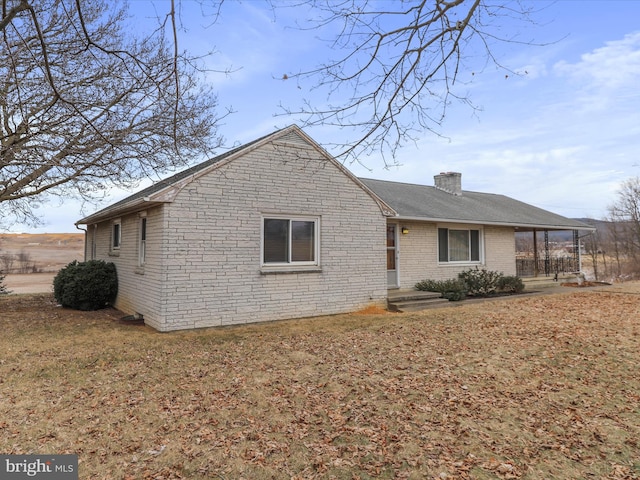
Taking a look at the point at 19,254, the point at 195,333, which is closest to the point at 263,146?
the point at 195,333

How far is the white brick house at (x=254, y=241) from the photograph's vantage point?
830 centimetres

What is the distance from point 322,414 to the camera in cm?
434

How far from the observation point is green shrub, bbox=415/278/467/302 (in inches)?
492

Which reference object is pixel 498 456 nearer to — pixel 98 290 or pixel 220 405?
pixel 220 405

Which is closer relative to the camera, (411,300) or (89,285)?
(89,285)

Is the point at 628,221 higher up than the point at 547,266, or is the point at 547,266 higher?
the point at 628,221

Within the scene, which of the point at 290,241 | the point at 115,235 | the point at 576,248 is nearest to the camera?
the point at 290,241

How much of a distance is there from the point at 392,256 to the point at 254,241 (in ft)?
18.9

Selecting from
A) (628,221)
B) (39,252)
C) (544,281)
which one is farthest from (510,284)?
(39,252)

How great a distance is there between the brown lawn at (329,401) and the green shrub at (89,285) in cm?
256

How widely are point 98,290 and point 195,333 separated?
4.85 meters

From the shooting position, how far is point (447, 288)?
41.4 feet

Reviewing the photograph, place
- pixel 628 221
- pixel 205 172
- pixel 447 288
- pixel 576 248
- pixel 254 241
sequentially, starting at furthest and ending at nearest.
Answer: pixel 628 221, pixel 576 248, pixel 447 288, pixel 254 241, pixel 205 172
